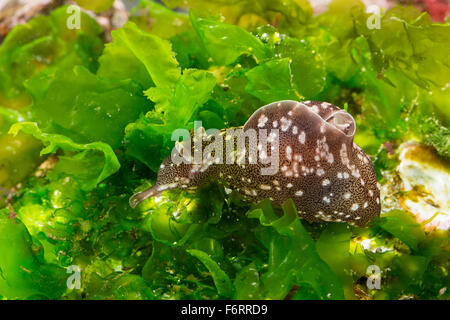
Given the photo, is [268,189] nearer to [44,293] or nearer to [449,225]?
[449,225]

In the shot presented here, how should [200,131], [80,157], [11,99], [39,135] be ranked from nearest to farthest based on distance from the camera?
[39,135] < [200,131] < [80,157] < [11,99]

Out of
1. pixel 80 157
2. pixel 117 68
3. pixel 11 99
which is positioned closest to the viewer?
pixel 80 157

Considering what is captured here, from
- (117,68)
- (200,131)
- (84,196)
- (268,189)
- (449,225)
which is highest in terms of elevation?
(117,68)

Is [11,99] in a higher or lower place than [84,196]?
higher

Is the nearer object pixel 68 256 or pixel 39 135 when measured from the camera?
pixel 39 135
